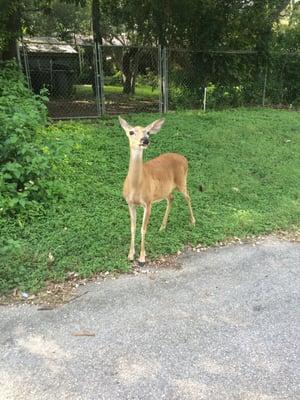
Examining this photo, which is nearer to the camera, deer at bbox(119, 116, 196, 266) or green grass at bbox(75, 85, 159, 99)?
deer at bbox(119, 116, 196, 266)

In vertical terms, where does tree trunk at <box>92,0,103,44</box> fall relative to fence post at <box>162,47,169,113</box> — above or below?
above

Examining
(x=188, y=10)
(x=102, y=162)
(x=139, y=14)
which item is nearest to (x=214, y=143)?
(x=102, y=162)

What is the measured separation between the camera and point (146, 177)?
14.9 feet

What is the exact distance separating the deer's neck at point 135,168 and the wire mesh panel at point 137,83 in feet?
26.5

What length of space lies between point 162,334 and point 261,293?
1.21 metres

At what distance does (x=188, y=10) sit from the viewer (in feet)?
42.5

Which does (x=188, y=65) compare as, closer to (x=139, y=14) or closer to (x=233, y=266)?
(x=139, y=14)

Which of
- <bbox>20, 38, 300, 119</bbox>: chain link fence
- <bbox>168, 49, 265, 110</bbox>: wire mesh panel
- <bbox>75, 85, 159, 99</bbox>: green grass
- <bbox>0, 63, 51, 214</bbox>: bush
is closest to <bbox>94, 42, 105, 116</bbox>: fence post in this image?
<bbox>20, 38, 300, 119</bbox>: chain link fence

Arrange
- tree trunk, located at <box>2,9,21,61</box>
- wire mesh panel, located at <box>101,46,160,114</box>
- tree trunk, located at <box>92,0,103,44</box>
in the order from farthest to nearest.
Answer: tree trunk, located at <box>92,0,103,44</box>
wire mesh panel, located at <box>101,46,160,114</box>
tree trunk, located at <box>2,9,21,61</box>

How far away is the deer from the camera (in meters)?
4.08

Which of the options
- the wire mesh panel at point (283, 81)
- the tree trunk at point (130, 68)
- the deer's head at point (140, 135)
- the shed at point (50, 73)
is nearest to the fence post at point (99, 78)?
the shed at point (50, 73)

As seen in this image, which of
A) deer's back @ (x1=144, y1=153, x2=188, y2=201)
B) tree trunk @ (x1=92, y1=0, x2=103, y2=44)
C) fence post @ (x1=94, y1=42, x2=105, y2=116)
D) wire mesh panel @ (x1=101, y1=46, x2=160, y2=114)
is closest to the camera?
deer's back @ (x1=144, y1=153, x2=188, y2=201)

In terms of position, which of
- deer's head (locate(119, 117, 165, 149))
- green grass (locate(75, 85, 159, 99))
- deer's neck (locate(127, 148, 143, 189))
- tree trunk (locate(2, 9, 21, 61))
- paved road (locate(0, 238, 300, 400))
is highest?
tree trunk (locate(2, 9, 21, 61))

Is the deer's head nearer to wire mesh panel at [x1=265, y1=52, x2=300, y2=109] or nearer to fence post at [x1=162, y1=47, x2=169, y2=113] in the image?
fence post at [x1=162, y1=47, x2=169, y2=113]
